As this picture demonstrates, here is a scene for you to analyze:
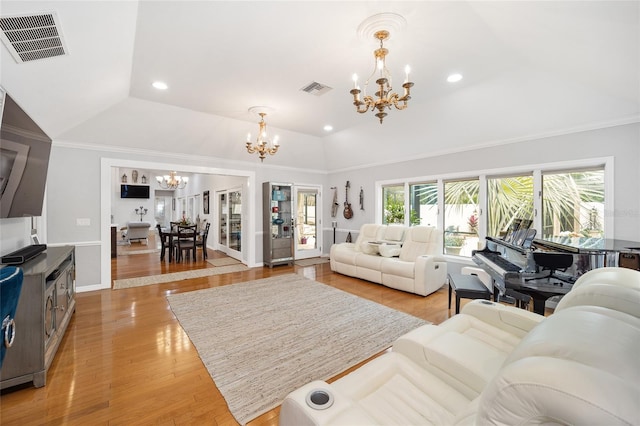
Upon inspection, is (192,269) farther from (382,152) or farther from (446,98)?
(446,98)

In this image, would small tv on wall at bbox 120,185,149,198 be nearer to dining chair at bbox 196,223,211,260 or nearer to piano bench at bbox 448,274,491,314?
dining chair at bbox 196,223,211,260

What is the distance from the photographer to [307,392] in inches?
41.7

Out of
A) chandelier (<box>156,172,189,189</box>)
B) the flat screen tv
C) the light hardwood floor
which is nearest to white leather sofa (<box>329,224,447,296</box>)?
the light hardwood floor

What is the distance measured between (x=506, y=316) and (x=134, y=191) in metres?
13.2

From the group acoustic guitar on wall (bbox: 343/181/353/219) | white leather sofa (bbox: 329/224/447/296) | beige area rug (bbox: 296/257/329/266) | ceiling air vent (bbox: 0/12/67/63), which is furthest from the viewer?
acoustic guitar on wall (bbox: 343/181/353/219)

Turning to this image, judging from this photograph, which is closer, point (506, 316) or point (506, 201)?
point (506, 316)

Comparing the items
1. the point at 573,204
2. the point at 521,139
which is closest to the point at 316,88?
the point at 521,139

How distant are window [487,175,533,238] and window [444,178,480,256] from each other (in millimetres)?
228

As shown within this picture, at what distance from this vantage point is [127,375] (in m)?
2.15

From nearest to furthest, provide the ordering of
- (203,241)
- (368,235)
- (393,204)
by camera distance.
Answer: (368,235), (393,204), (203,241)

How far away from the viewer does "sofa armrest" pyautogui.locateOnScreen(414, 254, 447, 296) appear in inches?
159

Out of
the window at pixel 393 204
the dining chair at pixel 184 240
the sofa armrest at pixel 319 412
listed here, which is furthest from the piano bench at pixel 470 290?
the dining chair at pixel 184 240

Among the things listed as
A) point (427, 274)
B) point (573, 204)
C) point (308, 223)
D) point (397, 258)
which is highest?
point (573, 204)

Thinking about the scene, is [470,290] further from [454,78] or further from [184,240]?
[184,240]
